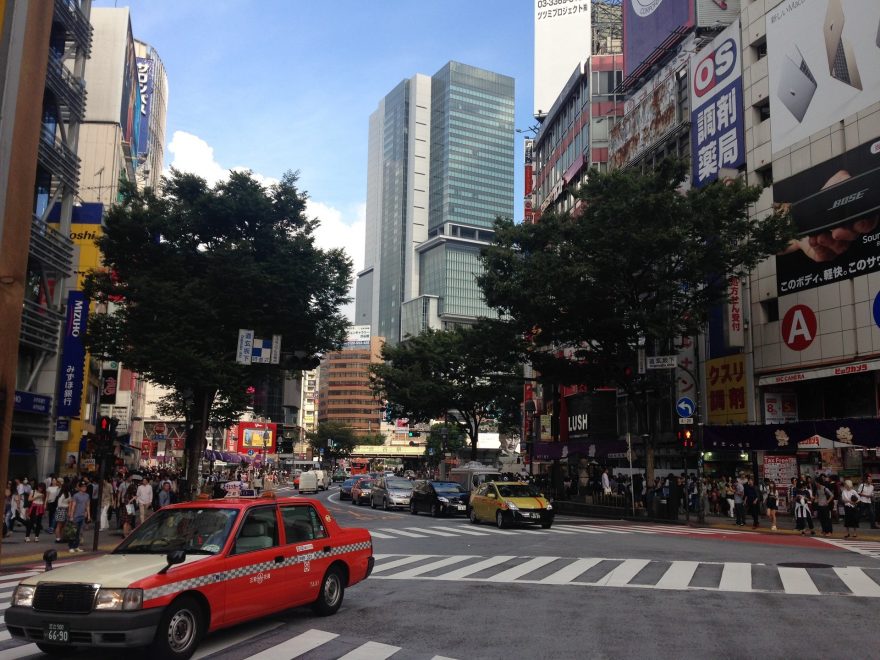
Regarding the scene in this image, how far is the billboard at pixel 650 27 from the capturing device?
1772 inches

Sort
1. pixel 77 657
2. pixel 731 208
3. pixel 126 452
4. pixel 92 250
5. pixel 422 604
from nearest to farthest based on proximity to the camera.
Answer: pixel 77 657 → pixel 422 604 → pixel 731 208 → pixel 92 250 → pixel 126 452

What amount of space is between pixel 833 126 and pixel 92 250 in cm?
3784

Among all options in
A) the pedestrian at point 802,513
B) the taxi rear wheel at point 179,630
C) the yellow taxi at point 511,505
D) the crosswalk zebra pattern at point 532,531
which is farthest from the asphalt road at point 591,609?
the yellow taxi at point 511,505

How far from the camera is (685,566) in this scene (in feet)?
48.8

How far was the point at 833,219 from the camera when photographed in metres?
31.1

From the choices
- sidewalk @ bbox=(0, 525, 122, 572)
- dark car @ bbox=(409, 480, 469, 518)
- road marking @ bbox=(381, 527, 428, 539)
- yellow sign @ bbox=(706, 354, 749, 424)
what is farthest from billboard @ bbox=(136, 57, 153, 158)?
road marking @ bbox=(381, 527, 428, 539)

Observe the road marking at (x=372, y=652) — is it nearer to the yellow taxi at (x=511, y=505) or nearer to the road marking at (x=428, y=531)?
the road marking at (x=428, y=531)

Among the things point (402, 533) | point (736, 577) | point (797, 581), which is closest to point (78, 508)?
point (402, 533)

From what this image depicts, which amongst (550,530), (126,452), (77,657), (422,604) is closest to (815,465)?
(550,530)

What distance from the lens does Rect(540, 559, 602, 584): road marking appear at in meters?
13.2

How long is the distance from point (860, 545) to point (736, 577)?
938cm

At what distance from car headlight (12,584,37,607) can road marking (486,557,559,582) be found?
7903 mm

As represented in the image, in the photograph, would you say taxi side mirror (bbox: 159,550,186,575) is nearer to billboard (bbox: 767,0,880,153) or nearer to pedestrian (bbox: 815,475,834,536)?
A: pedestrian (bbox: 815,475,834,536)

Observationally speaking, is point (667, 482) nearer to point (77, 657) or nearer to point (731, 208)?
point (731, 208)
